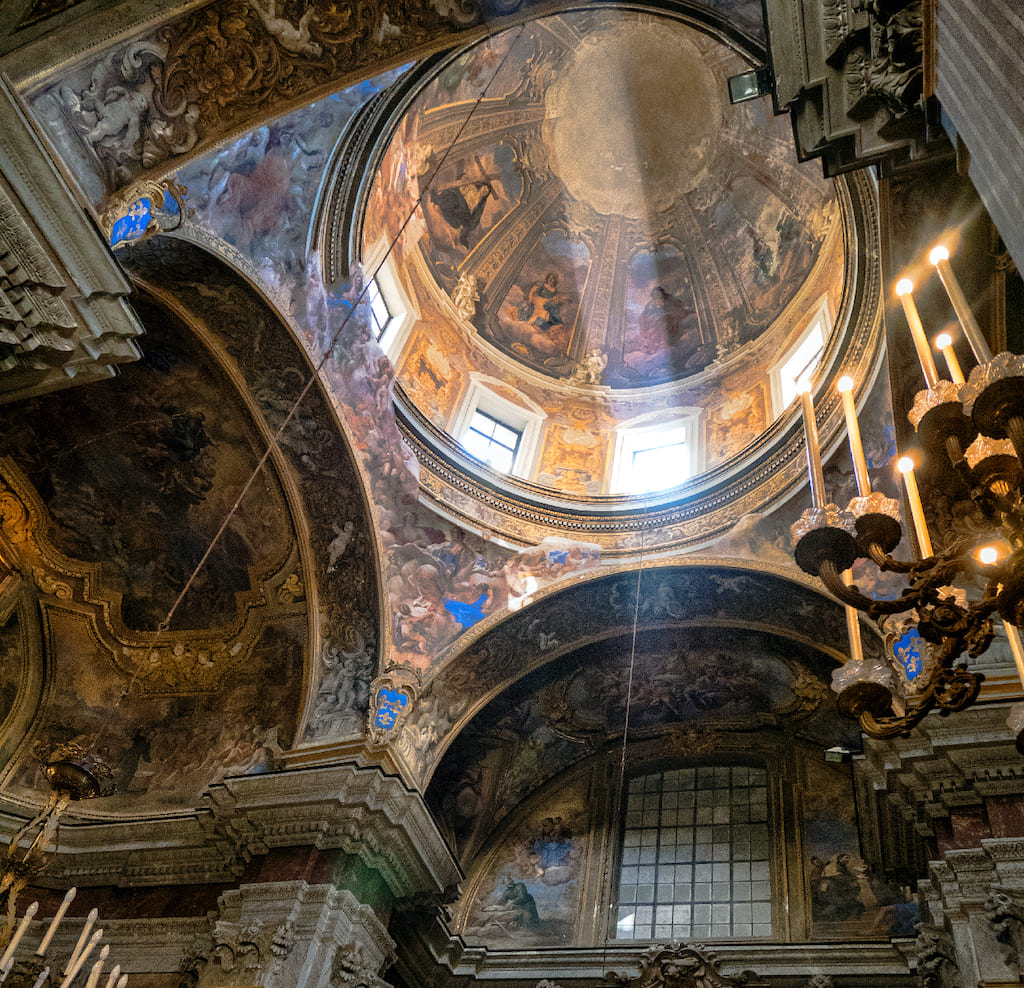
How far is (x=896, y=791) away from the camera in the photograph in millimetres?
7582

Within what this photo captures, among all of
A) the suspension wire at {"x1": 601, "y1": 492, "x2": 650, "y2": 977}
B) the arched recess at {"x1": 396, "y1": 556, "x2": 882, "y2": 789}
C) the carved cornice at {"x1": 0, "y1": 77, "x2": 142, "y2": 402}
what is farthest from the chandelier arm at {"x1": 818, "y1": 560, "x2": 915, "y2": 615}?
the suspension wire at {"x1": 601, "y1": 492, "x2": 650, "y2": 977}

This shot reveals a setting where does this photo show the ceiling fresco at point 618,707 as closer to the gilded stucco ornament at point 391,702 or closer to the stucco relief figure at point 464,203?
the gilded stucco ornament at point 391,702

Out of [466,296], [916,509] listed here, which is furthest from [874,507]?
[466,296]

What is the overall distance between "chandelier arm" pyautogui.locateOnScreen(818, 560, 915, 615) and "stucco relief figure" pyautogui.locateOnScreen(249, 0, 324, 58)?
514 centimetres

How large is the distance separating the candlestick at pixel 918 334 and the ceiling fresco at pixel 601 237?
695cm

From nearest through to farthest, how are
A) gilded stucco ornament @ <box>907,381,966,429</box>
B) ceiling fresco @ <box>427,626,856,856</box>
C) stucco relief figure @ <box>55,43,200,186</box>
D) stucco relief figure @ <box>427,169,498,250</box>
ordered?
gilded stucco ornament @ <box>907,381,966,429</box>
stucco relief figure @ <box>55,43,200,186</box>
ceiling fresco @ <box>427,626,856,856</box>
stucco relief figure @ <box>427,169,498,250</box>

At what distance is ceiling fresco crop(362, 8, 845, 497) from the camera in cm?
1304

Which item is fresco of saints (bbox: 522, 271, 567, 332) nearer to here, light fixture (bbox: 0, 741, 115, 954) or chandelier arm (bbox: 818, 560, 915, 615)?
light fixture (bbox: 0, 741, 115, 954)

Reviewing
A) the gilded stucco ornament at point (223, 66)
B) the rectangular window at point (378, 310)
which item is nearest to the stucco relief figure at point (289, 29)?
the gilded stucco ornament at point (223, 66)

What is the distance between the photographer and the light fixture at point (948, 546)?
4.05 meters

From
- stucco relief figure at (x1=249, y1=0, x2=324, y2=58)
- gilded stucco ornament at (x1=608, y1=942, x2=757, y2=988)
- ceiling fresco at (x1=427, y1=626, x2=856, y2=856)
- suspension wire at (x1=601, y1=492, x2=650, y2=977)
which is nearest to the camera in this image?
stucco relief figure at (x1=249, y1=0, x2=324, y2=58)

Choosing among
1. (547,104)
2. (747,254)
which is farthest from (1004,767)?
(547,104)

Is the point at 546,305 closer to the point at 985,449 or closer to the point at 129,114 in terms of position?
the point at 129,114

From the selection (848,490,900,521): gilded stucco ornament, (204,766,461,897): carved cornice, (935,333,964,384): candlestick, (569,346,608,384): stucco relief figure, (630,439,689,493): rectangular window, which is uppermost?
(569,346,608,384): stucco relief figure
